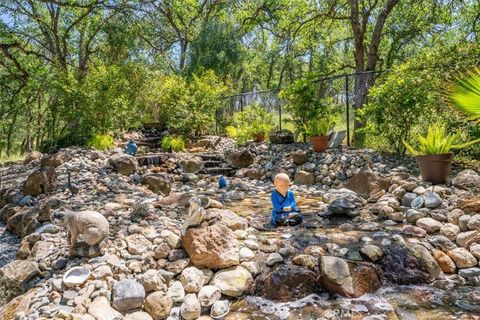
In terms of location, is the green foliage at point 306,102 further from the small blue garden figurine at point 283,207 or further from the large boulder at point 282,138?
the small blue garden figurine at point 283,207

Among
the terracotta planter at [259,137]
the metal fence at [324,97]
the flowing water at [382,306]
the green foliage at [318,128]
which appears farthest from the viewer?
the terracotta planter at [259,137]

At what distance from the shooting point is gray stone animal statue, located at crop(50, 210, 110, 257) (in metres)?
3.28

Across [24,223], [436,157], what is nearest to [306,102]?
[436,157]

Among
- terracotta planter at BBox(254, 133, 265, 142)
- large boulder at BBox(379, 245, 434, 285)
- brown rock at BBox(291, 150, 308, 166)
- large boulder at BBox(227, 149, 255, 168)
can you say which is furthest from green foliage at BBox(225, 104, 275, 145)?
large boulder at BBox(379, 245, 434, 285)

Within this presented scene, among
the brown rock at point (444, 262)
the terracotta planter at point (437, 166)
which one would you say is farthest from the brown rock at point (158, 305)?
the terracotta planter at point (437, 166)

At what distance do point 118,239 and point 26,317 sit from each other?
42.2 inches

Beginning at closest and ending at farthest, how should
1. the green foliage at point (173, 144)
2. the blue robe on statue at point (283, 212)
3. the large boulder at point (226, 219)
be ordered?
the large boulder at point (226, 219), the blue robe on statue at point (283, 212), the green foliage at point (173, 144)

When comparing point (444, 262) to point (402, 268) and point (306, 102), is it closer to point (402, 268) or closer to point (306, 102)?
point (402, 268)

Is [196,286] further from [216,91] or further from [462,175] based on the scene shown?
[216,91]

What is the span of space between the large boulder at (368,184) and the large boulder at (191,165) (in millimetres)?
3856

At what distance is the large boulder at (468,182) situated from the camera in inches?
192

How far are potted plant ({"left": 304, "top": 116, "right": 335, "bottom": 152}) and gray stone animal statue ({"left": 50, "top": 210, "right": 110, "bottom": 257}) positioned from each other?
5.32 metres

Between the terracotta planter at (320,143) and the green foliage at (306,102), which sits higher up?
the green foliage at (306,102)

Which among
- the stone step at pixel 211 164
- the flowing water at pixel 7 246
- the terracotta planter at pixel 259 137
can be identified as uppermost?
the terracotta planter at pixel 259 137
